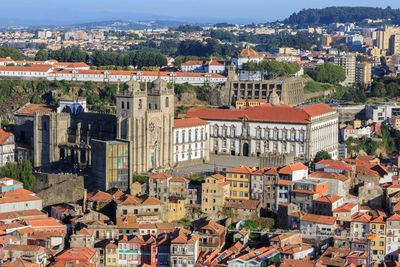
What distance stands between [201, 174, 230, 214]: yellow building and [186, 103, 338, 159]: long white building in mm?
14938

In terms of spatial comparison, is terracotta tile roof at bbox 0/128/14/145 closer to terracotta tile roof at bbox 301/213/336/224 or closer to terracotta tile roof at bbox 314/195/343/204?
terracotta tile roof at bbox 314/195/343/204

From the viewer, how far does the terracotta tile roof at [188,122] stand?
209 ft

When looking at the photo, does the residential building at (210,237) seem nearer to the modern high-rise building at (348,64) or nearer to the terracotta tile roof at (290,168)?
the terracotta tile roof at (290,168)

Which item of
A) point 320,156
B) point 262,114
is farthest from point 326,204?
point 262,114

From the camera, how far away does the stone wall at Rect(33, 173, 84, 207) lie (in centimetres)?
5741

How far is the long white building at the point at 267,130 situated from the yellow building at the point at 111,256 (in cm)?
2255

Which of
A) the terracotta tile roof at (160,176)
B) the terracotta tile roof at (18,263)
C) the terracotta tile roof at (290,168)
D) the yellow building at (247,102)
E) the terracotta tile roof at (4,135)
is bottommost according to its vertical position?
the terracotta tile roof at (18,263)

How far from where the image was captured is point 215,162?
65500 mm

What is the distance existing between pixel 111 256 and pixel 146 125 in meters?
13.3

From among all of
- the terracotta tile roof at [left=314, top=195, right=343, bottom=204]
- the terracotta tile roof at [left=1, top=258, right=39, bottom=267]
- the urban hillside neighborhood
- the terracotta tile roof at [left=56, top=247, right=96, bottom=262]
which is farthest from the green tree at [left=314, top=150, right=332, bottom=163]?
the terracotta tile roof at [left=1, top=258, right=39, bottom=267]

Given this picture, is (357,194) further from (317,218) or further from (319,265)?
(319,265)

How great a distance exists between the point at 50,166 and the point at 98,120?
15.7ft

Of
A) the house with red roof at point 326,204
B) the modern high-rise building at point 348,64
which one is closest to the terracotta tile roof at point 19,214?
the house with red roof at point 326,204

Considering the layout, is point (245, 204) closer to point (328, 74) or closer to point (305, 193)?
point (305, 193)
